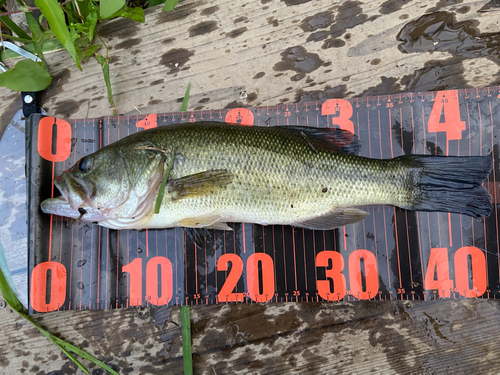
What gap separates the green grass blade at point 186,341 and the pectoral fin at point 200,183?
3.08ft

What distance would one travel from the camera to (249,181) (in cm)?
205

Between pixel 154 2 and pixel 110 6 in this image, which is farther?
pixel 154 2

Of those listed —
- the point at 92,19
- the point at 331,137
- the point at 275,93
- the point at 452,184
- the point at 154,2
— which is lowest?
the point at 452,184

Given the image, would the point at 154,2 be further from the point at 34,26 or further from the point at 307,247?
the point at 307,247

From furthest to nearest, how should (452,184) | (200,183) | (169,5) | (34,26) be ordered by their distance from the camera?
(34,26)
(169,5)
(452,184)
(200,183)

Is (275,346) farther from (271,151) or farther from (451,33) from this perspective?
(451,33)

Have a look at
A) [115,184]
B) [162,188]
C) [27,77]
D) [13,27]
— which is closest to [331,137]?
[162,188]

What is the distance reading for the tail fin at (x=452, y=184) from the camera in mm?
2109

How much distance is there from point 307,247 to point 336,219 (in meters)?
0.36

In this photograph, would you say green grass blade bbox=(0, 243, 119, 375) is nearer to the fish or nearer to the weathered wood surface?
the weathered wood surface

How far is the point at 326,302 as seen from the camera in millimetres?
2326

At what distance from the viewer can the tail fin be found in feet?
6.92

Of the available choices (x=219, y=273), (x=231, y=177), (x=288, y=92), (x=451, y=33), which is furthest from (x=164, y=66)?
(x=451, y=33)

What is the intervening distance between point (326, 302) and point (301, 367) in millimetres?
536
